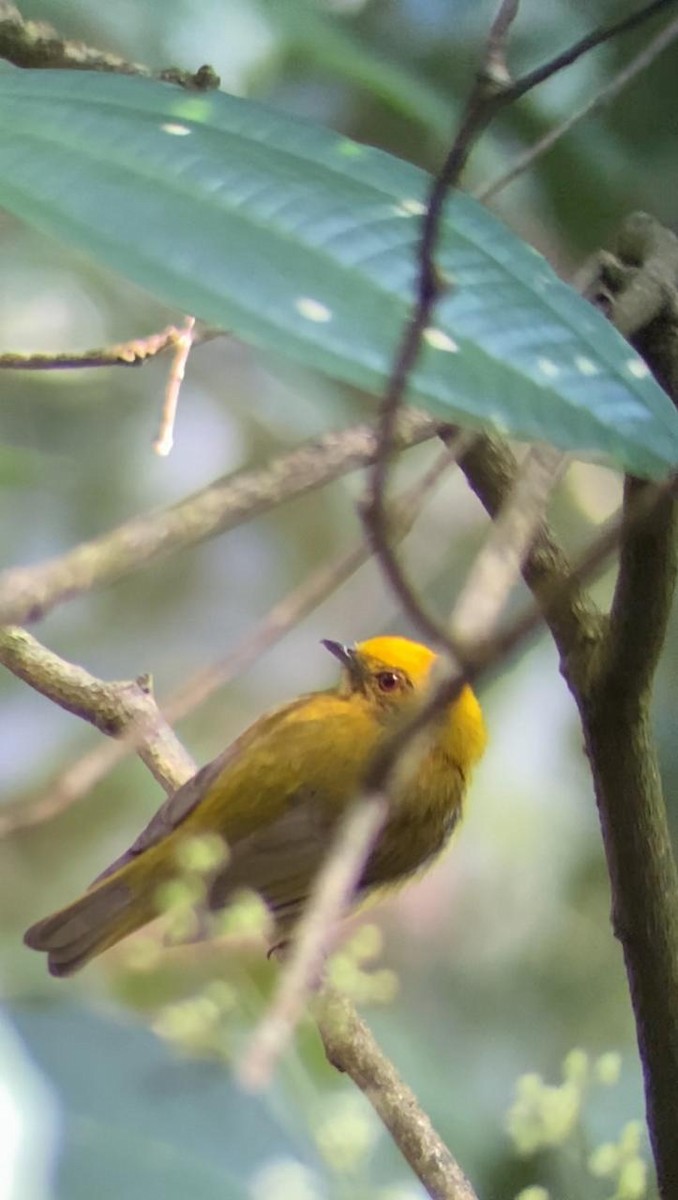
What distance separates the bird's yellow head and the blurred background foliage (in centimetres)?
20

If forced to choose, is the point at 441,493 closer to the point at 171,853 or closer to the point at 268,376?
the point at 268,376

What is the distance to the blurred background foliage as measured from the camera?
4.26ft

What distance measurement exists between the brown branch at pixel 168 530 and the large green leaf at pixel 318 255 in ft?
0.17

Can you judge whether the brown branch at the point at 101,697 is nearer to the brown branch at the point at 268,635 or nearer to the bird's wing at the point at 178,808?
the bird's wing at the point at 178,808

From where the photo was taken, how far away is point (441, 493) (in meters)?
1.54

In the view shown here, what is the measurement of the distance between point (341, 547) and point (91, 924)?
2.26 ft

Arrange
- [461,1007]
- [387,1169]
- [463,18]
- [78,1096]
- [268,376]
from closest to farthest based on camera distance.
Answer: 1. [78,1096]
2. [387,1169]
3. [463,18]
4. [461,1007]
5. [268,376]


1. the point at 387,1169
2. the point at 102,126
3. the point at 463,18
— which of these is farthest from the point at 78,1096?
the point at 463,18

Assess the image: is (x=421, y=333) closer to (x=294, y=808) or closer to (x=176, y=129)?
(x=176, y=129)

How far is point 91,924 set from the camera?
96cm

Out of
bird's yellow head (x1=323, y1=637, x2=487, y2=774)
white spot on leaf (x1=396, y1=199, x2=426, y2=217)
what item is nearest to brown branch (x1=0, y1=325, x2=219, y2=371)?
white spot on leaf (x1=396, y1=199, x2=426, y2=217)

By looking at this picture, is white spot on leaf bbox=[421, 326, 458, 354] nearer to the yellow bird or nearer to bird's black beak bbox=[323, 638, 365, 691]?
the yellow bird

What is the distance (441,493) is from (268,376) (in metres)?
0.29

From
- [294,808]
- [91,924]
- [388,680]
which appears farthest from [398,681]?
[91,924]
